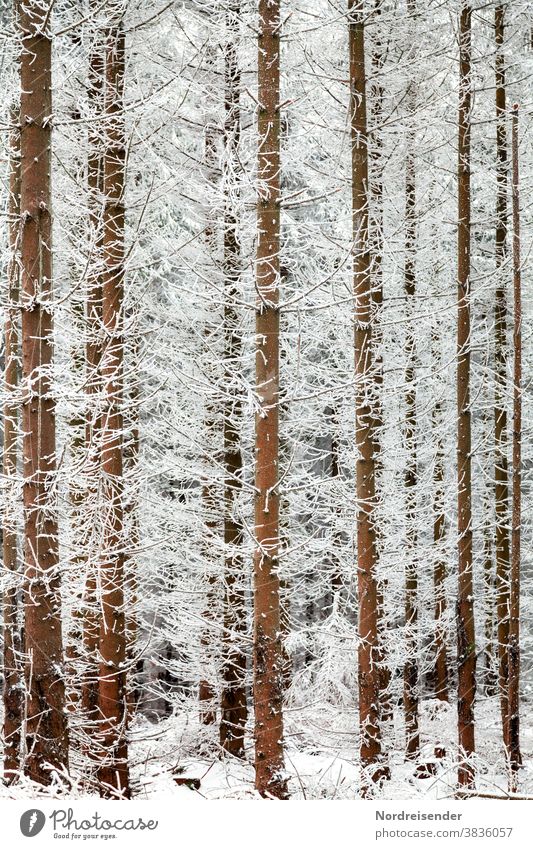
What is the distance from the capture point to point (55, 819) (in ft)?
15.5

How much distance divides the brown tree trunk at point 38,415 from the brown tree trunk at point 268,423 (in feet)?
5.10

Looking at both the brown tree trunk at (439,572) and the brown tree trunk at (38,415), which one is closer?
the brown tree trunk at (38,415)

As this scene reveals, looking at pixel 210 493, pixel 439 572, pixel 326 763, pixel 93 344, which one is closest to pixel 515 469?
pixel 210 493

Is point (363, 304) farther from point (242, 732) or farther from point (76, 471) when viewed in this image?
point (242, 732)

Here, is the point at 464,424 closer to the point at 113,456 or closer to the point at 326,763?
the point at 113,456

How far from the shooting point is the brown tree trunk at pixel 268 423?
5852 mm

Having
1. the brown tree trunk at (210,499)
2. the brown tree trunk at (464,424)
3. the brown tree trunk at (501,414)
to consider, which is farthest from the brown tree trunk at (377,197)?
the brown tree trunk at (501,414)

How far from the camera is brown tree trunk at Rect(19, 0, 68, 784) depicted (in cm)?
511

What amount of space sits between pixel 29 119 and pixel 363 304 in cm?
388

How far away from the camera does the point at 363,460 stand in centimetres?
784

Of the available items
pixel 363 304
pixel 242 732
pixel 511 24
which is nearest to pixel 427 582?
pixel 242 732

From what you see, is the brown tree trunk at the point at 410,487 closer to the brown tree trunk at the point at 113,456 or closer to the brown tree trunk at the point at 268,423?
the brown tree trunk at the point at 268,423

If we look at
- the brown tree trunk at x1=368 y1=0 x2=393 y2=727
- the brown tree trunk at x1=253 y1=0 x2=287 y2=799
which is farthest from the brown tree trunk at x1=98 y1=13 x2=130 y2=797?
the brown tree trunk at x1=368 y1=0 x2=393 y2=727

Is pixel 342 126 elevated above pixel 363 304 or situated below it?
above
